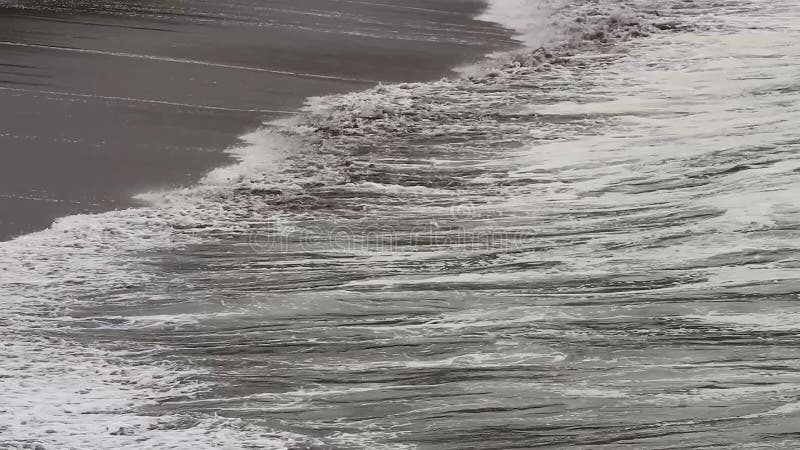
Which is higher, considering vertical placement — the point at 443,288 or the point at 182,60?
the point at 182,60

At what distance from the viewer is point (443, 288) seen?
183 inches

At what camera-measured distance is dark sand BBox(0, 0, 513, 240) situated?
5.38 metres

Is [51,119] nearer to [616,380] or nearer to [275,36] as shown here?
[275,36]

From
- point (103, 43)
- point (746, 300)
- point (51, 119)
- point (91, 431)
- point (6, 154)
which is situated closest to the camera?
point (91, 431)

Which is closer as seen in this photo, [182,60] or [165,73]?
[165,73]

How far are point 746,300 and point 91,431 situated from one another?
2.98 m

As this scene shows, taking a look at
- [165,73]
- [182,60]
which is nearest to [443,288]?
[165,73]

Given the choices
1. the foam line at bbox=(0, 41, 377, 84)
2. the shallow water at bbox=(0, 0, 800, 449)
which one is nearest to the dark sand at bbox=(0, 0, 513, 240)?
the foam line at bbox=(0, 41, 377, 84)

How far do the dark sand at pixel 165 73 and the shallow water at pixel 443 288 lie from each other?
0.28 metres

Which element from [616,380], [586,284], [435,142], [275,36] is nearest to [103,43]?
[275,36]

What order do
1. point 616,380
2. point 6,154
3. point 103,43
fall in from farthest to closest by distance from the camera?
point 103,43, point 6,154, point 616,380

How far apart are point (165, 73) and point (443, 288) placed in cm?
292

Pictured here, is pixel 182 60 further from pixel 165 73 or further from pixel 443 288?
pixel 443 288

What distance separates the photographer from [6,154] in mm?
5500
